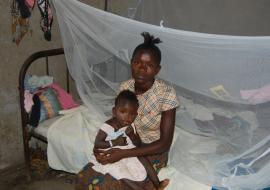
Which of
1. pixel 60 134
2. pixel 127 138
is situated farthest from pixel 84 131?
pixel 127 138

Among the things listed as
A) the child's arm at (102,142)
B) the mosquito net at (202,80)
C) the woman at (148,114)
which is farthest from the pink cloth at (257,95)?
the child's arm at (102,142)

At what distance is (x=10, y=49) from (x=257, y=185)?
2.09 meters

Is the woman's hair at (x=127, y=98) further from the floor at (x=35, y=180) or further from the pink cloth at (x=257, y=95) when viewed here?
the floor at (x=35, y=180)

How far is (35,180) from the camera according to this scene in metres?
3.05

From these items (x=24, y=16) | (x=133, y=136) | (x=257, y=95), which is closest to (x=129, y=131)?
(x=133, y=136)

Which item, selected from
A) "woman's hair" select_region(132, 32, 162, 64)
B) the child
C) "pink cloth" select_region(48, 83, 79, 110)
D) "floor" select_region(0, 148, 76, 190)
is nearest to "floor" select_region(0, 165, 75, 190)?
→ "floor" select_region(0, 148, 76, 190)

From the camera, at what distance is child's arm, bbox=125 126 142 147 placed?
2.06m

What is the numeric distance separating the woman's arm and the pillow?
0.97m

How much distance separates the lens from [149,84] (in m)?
2.11

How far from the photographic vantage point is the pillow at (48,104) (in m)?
2.82

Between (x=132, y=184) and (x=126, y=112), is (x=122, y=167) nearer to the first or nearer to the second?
(x=132, y=184)

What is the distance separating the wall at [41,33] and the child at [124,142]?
128 centimetres

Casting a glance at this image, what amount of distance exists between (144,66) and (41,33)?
144 centimetres

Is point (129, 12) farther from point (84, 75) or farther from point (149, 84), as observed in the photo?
point (149, 84)
